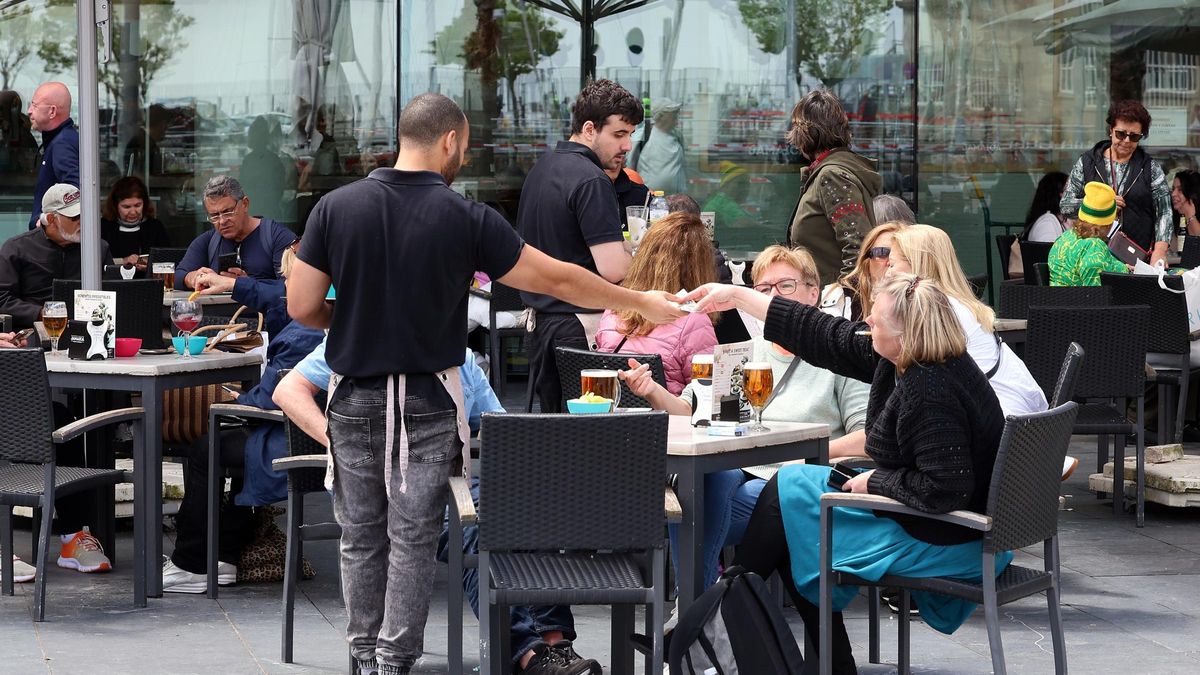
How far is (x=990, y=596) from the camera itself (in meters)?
3.88

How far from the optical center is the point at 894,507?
3963 millimetres

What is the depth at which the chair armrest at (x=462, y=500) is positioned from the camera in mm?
3814

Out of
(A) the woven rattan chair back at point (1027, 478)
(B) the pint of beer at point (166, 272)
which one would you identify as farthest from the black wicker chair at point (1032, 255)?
(A) the woven rattan chair back at point (1027, 478)

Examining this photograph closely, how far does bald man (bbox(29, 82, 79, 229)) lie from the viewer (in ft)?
28.5

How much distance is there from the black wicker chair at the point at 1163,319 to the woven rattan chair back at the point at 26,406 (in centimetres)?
481

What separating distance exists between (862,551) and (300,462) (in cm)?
166

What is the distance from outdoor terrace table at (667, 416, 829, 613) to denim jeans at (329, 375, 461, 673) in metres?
0.57

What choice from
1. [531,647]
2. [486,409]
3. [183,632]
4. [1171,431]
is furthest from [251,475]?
[1171,431]

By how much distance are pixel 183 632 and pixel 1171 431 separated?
501cm

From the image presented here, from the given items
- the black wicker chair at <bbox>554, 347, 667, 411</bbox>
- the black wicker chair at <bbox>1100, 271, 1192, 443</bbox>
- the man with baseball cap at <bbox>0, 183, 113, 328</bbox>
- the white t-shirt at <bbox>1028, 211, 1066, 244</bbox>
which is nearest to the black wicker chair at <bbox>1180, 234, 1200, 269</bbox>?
the white t-shirt at <bbox>1028, 211, 1066, 244</bbox>

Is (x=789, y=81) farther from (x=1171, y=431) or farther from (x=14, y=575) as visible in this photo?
(x=14, y=575)

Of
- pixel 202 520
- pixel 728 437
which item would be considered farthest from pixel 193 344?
pixel 728 437

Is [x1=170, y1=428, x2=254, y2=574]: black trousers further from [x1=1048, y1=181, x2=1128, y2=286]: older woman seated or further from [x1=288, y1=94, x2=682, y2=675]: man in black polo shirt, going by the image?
[x1=1048, y1=181, x2=1128, y2=286]: older woman seated

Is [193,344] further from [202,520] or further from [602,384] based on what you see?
[602,384]
